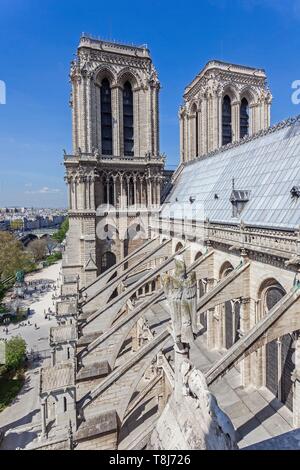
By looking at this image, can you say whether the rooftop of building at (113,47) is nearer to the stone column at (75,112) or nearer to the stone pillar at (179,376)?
the stone column at (75,112)

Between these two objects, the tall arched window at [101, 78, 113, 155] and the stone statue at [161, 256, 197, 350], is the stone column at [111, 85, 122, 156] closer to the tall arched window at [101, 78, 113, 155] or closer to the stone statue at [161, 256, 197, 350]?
the tall arched window at [101, 78, 113, 155]

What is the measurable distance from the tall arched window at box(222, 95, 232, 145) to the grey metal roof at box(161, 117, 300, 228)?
8.25 m

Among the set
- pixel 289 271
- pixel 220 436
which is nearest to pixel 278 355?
pixel 289 271

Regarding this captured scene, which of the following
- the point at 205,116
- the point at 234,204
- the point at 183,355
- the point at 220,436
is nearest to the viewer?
the point at 220,436

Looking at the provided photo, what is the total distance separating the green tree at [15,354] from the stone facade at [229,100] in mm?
33762

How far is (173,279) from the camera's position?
5195mm

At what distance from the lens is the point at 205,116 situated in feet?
123

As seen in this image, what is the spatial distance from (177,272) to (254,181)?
17578 millimetres

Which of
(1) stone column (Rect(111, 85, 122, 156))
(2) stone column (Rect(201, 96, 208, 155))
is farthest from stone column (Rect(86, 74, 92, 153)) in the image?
(2) stone column (Rect(201, 96, 208, 155))

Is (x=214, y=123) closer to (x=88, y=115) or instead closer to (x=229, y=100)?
(x=229, y=100)

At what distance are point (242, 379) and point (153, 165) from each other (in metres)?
25.3

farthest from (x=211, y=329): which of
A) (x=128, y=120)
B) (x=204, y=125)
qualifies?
(x=204, y=125)

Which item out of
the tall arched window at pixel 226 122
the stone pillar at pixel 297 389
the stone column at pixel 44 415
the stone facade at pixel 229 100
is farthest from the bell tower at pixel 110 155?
the stone pillar at pixel 297 389
